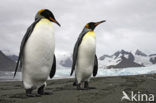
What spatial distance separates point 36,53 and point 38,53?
0.13ft

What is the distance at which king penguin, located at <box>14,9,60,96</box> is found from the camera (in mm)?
4008

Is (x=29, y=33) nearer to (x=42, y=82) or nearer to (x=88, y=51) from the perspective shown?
(x=42, y=82)

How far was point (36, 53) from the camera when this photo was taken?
13.1ft

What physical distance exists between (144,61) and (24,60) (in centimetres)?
17699

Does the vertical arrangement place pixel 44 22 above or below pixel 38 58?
above

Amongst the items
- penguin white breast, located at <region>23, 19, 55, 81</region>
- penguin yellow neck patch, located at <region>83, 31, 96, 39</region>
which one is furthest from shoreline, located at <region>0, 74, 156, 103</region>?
penguin yellow neck patch, located at <region>83, 31, 96, 39</region>

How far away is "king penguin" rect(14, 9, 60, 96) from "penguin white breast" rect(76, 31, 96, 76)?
4.81 feet

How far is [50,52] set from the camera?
13.5 ft

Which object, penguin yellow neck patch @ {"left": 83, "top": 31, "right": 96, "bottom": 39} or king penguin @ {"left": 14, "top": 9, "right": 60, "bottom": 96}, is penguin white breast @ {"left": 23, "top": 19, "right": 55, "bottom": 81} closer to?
king penguin @ {"left": 14, "top": 9, "right": 60, "bottom": 96}

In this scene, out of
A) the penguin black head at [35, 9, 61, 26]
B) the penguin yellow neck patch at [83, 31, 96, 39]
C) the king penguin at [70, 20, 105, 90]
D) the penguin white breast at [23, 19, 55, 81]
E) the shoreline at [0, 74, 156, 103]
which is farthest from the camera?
the penguin yellow neck patch at [83, 31, 96, 39]

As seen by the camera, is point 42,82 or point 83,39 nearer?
point 42,82

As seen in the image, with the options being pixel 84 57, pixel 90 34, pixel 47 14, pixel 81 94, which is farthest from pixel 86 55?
pixel 47 14

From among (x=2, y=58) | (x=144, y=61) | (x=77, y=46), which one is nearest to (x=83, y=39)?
(x=77, y=46)

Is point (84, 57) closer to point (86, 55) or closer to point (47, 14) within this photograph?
point (86, 55)
